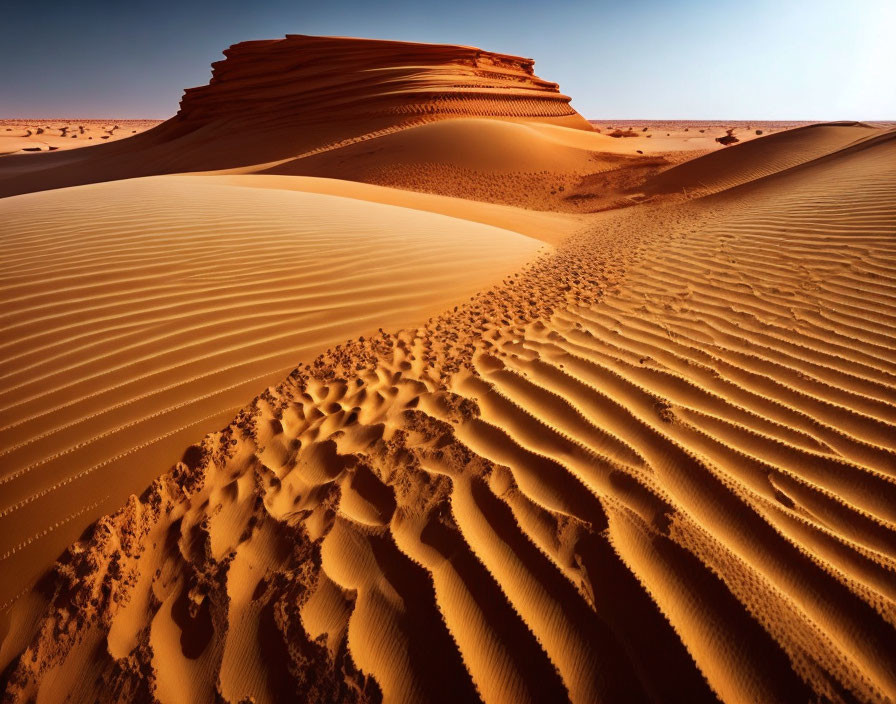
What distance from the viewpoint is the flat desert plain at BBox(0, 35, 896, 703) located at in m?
1.47

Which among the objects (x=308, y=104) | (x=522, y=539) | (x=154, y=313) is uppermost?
(x=308, y=104)

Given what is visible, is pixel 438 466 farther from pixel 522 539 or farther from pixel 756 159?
pixel 756 159

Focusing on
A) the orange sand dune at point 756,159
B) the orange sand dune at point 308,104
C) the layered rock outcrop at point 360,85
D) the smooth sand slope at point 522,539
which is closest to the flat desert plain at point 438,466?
the smooth sand slope at point 522,539

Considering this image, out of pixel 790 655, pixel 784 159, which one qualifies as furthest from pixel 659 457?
pixel 784 159

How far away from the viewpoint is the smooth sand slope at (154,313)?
225 centimetres

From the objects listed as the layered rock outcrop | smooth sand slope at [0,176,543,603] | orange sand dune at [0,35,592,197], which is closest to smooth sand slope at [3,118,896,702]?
smooth sand slope at [0,176,543,603]

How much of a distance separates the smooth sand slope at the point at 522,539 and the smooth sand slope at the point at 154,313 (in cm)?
23

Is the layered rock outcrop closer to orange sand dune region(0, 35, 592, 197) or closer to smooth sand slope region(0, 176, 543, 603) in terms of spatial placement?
orange sand dune region(0, 35, 592, 197)

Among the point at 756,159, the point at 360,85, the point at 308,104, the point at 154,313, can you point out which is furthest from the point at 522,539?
the point at 308,104

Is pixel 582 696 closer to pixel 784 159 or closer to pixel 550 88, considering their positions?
pixel 784 159

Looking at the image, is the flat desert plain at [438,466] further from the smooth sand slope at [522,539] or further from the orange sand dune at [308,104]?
the orange sand dune at [308,104]

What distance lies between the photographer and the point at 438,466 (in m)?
2.13

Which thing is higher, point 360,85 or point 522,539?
point 360,85

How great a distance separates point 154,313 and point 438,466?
2505 millimetres
